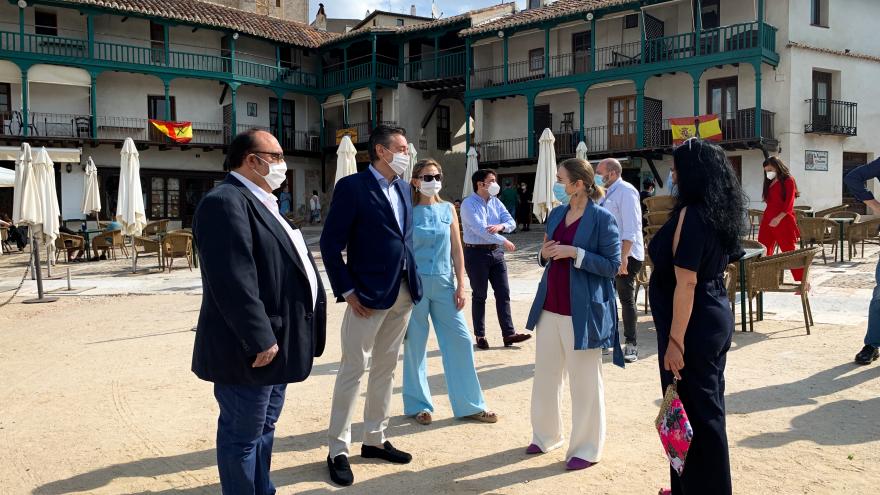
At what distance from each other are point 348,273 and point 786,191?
18.8 ft

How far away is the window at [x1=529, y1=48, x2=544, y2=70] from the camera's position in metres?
27.7

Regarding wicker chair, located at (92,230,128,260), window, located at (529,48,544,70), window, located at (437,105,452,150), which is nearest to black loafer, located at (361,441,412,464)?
wicker chair, located at (92,230,128,260)

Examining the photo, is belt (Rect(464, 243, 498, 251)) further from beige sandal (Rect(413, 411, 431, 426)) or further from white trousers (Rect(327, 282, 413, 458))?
white trousers (Rect(327, 282, 413, 458))

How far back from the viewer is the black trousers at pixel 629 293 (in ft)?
19.0

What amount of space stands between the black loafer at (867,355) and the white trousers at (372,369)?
3.87m

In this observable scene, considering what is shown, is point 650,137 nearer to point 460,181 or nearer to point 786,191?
point 460,181

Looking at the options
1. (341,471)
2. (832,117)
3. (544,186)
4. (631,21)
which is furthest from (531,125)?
(341,471)

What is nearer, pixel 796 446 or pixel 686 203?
pixel 686 203

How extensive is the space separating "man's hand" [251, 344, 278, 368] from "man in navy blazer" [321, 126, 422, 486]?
0.91 meters

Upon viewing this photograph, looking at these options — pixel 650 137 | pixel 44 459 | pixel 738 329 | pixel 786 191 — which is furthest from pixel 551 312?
pixel 650 137

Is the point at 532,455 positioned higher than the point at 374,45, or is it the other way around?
the point at 374,45

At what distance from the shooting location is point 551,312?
12.7 feet

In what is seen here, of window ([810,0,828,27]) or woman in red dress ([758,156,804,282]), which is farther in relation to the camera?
window ([810,0,828,27])

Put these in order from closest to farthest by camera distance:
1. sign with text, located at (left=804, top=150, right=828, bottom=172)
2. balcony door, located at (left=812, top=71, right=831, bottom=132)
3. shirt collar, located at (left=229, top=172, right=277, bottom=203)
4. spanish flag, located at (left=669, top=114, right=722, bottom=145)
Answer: shirt collar, located at (left=229, top=172, right=277, bottom=203) → spanish flag, located at (left=669, top=114, right=722, bottom=145) → sign with text, located at (left=804, top=150, right=828, bottom=172) → balcony door, located at (left=812, top=71, right=831, bottom=132)
